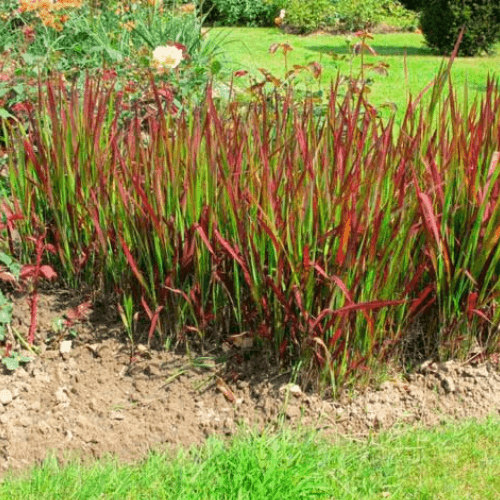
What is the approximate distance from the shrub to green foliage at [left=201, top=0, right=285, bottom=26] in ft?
17.0

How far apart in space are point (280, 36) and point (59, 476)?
13.2 metres

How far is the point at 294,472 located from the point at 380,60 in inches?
354

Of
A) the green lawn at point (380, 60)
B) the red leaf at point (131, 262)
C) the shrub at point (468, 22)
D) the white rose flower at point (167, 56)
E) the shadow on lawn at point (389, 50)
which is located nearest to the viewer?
the red leaf at point (131, 262)

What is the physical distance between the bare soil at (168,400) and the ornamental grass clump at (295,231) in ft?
0.36

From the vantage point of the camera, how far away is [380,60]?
36.1 feet

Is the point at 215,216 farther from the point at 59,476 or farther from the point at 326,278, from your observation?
the point at 59,476

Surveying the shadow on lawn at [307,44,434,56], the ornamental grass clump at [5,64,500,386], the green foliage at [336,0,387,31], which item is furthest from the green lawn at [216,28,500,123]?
the ornamental grass clump at [5,64,500,386]

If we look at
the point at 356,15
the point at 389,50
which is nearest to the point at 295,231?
the point at 389,50

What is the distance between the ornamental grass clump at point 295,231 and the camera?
2.93 m

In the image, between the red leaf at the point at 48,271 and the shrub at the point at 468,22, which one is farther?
the shrub at the point at 468,22

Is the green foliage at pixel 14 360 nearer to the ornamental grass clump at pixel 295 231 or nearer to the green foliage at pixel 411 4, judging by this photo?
the ornamental grass clump at pixel 295 231

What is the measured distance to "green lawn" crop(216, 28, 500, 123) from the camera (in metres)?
9.07

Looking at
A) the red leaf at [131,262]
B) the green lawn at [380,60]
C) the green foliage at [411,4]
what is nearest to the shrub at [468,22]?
the green lawn at [380,60]

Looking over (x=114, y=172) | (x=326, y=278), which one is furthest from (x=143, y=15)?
(x=326, y=278)
